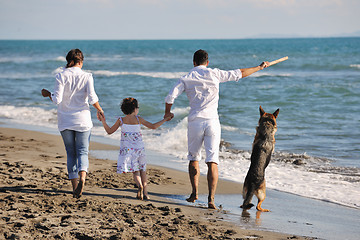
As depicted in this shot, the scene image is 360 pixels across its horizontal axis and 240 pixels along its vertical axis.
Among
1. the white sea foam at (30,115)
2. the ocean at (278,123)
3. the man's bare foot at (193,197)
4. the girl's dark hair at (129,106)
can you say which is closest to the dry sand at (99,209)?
the man's bare foot at (193,197)

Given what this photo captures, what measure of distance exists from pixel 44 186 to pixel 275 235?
2.98 m

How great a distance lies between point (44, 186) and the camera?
18.2 ft

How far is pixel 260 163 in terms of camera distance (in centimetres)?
501

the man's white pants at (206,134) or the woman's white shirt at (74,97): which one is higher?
the woman's white shirt at (74,97)

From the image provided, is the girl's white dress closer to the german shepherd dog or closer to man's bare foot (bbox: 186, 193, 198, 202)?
man's bare foot (bbox: 186, 193, 198, 202)

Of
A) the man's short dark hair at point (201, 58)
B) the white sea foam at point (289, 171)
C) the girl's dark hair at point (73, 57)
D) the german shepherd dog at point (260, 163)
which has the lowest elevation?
the white sea foam at point (289, 171)

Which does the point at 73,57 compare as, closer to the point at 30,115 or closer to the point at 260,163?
the point at 260,163

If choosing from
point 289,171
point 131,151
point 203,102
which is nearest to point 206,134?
point 203,102

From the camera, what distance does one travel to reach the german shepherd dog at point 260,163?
4977 millimetres

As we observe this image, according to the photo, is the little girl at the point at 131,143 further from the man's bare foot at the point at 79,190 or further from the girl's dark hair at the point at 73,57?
the girl's dark hair at the point at 73,57

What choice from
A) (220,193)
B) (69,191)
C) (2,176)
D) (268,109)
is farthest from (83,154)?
(268,109)

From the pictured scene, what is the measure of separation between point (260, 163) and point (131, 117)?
164 centimetres

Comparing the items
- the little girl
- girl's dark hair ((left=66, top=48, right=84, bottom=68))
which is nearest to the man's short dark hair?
the little girl

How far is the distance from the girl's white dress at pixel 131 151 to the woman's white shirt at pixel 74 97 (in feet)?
1.63
